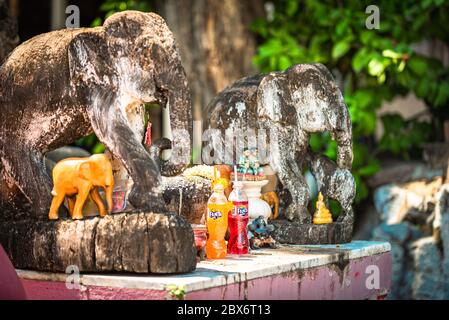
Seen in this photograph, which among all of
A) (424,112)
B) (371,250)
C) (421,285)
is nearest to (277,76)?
(371,250)

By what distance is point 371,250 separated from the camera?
4.48 m

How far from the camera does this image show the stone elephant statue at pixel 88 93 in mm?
3699

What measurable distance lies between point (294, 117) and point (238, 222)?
76cm

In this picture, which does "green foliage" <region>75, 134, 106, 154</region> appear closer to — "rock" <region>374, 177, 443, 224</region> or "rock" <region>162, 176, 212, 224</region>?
"rock" <region>374, 177, 443, 224</region>

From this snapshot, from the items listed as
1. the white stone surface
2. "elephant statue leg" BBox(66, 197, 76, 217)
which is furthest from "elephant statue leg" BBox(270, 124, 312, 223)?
"elephant statue leg" BBox(66, 197, 76, 217)

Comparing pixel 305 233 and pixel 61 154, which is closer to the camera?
pixel 305 233

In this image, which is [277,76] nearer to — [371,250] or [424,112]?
[371,250]

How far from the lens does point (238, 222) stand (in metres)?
4.12

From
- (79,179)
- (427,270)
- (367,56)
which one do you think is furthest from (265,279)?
(367,56)

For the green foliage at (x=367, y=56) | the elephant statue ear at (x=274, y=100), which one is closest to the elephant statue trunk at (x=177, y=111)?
the elephant statue ear at (x=274, y=100)

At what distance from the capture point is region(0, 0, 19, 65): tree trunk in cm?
507

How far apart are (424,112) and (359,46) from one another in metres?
0.87

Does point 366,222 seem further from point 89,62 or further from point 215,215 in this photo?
point 89,62

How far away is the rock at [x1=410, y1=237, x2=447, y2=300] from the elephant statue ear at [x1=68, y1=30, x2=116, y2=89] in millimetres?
3135
